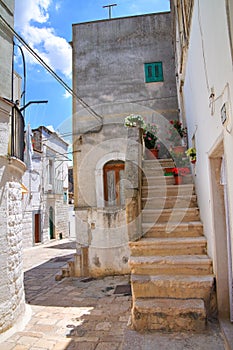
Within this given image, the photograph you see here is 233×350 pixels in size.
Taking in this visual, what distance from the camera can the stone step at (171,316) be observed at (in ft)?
10.4

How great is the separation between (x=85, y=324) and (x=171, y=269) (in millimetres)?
2108

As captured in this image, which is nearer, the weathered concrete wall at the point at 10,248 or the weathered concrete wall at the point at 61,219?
the weathered concrete wall at the point at 10,248

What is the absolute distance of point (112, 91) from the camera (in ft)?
33.7

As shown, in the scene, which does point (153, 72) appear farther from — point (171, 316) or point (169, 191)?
point (171, 316)

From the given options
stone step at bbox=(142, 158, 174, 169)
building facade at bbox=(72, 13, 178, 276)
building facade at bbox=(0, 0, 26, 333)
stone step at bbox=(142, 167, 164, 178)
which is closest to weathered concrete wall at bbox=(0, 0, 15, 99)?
building facade at bbox=(0, 0, 26, 333)

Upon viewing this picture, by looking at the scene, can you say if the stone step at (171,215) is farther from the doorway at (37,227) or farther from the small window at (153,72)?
the doorway at (37,227)

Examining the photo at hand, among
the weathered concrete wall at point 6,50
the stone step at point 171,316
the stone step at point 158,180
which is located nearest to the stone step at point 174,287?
the stone step at point 171,316

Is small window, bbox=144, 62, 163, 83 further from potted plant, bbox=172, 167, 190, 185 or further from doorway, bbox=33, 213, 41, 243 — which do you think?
doorway, bbox=33, 213, 41, 243

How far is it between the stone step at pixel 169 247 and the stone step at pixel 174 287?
538 millimetres

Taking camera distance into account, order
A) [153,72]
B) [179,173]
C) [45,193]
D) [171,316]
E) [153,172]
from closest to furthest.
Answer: [171,316]
[179,173]
[153,172]
[153,72]
[45,193]

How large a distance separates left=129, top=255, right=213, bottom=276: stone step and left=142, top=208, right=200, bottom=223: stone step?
109 cm

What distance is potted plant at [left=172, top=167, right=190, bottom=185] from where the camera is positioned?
20.8 feet

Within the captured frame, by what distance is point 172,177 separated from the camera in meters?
6.46

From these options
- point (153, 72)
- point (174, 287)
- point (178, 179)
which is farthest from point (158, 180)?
point (153, 72)
